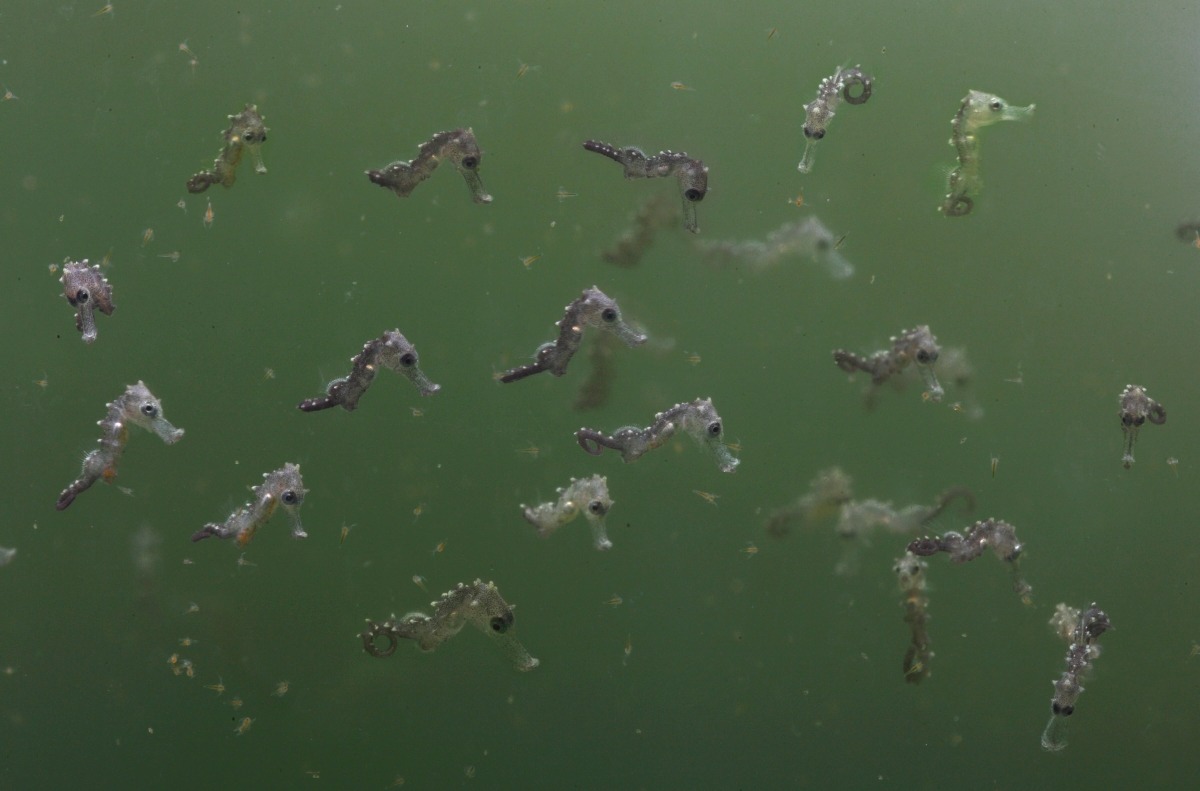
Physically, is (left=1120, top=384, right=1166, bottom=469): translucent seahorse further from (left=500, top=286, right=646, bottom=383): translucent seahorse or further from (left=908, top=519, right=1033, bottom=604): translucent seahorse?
(left=500, top=286, right=646, bottom=383): translucent seahorse

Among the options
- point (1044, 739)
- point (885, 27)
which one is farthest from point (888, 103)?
point (1044, 739)

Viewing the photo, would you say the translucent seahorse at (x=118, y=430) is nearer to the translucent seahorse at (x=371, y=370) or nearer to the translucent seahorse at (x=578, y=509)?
the translucent seahorse at (x=371, y=370)

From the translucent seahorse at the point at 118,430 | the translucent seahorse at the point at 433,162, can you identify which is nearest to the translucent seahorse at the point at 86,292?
the translucent seahorse at the point at 118,430

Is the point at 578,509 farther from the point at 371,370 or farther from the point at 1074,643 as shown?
the point at 1074,643

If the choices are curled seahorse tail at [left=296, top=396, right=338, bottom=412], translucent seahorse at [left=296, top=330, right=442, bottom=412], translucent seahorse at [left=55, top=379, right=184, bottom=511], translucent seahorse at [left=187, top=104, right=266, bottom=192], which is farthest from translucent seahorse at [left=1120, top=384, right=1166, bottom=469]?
translucent seahorse at [left=55, top=379, right=184, bottom=511]

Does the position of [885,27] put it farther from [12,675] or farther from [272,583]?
[12,675]
